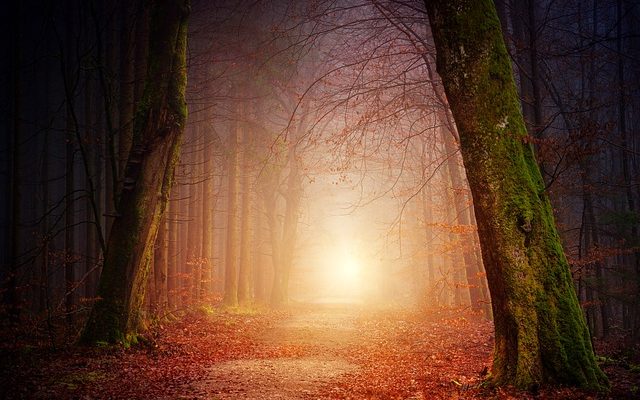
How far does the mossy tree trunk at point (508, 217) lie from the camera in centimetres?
480

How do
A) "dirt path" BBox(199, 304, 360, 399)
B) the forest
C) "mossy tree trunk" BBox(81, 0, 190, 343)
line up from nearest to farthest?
the forest < "dirt path" BBox(199, 304, 360, 399) < "mossy tree trunk" BBox(81, 0, 190, 343)

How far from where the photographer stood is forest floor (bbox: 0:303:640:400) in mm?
5387

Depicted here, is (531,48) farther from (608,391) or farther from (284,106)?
(284,106)

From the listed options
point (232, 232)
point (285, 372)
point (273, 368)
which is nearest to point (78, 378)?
point (273, 368)

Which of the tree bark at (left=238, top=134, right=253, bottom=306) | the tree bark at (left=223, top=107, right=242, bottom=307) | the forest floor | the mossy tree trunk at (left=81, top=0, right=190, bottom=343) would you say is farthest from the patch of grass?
the tree bark at (left=238, top=134, right=253, bottom=306)

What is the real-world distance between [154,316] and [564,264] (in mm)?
10359

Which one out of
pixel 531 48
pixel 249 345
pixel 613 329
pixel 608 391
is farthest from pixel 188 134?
pixel 613 329

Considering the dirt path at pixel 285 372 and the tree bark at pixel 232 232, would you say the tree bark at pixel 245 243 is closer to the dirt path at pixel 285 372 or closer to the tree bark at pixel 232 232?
the tree bark at pixel 232 232

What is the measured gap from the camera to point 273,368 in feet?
23.8

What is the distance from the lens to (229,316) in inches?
647

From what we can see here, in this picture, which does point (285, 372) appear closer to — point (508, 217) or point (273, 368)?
point (273, 368)

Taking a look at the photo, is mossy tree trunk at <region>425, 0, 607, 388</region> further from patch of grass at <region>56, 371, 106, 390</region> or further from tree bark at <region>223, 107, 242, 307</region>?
tree bark at <region>223, 107, 242, 307</region>

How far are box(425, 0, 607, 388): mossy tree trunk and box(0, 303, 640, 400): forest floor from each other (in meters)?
0.39

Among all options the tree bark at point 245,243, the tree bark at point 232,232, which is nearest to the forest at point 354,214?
the tree bark at point 232,232
